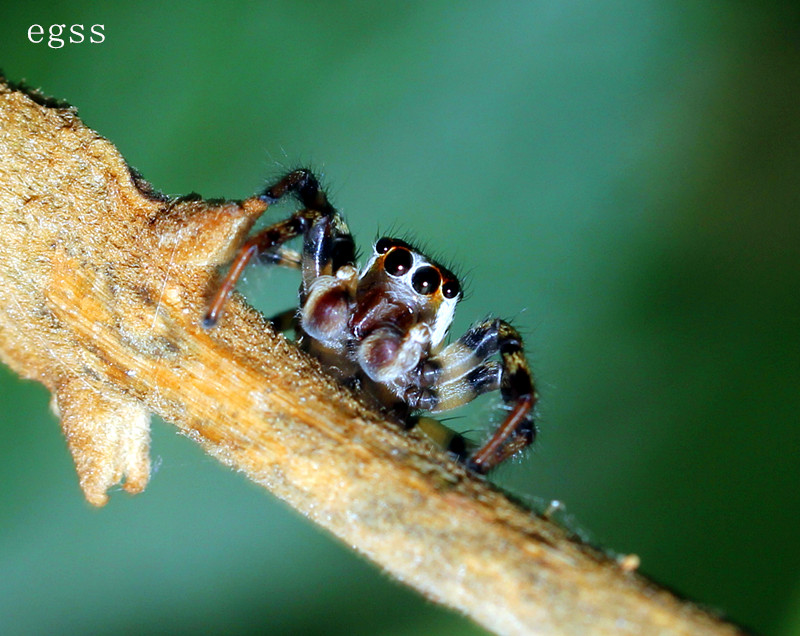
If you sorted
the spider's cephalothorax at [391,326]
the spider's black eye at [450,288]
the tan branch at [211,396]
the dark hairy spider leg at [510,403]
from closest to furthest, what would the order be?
the tan branch at [211,396] < the dark hairy spider leg at [510,403] < the spider's cephalothorax at [391,326] < the spider's black eye at [450,288]

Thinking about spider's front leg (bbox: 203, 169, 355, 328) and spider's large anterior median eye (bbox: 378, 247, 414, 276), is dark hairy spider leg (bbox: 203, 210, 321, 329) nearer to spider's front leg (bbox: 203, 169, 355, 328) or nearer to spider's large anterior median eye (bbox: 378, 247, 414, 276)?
spider's front leg (bbox: 203, 169, 355, 328)

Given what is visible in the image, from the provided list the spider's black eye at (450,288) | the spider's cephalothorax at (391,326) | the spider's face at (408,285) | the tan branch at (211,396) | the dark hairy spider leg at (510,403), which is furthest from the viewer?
the spider's black eye at (450,288)

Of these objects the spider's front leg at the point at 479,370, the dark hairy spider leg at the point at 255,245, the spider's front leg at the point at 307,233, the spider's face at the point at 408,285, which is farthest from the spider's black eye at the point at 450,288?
the dark hairy spider leg at the point at 255,245

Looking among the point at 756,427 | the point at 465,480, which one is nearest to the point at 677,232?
the point at 756,427

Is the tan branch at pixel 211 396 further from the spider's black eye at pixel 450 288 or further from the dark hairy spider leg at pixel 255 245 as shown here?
Answer: the spider's black eye at pixel 450 288

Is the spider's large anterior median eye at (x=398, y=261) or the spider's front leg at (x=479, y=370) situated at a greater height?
the spider's large anterior median eye at (x=398, y=261)

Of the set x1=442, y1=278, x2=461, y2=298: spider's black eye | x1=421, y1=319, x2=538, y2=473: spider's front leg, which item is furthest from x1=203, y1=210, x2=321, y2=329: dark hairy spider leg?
x1=421, y1=319, x2=538, y2=473: spider's front leg

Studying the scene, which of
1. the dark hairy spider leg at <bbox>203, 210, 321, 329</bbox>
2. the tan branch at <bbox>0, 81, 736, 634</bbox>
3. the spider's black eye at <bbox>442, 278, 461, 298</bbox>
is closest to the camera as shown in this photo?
the tan branch at <bbox>0, 81, 736, 634</bbox>

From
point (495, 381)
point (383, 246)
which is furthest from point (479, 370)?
point (383, 246)
